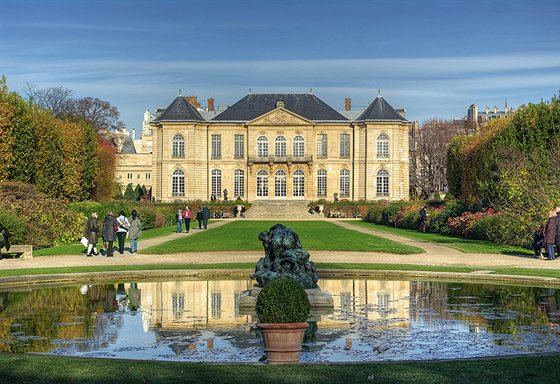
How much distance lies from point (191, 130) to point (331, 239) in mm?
47437

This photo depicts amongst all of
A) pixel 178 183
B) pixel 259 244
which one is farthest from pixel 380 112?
pixel 259 244

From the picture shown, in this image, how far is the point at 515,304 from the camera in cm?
1606

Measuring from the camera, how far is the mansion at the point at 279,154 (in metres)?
80.9

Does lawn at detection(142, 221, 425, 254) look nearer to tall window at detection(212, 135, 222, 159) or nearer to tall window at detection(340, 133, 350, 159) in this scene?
tall window at detection(340, 133, 350, 159)

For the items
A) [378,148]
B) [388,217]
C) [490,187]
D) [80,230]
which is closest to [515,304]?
[80,230]

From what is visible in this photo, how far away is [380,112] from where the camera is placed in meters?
80.9

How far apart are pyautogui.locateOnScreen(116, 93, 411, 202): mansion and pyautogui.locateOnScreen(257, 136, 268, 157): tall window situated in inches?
3.5

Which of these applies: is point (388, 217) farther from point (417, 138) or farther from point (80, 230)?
point (417, 138)

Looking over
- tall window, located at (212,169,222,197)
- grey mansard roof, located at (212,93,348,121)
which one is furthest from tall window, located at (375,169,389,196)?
tall window, located at (212,169,222,197)

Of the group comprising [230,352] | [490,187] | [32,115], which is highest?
[32,115]

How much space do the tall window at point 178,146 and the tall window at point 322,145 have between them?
12.2m

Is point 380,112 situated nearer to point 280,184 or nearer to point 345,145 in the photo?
point 345,145

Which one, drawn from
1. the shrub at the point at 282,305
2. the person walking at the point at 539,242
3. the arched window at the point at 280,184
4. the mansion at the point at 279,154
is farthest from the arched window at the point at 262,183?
the shrub at the point at 282,305

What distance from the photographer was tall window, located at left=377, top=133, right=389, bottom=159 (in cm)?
8088
